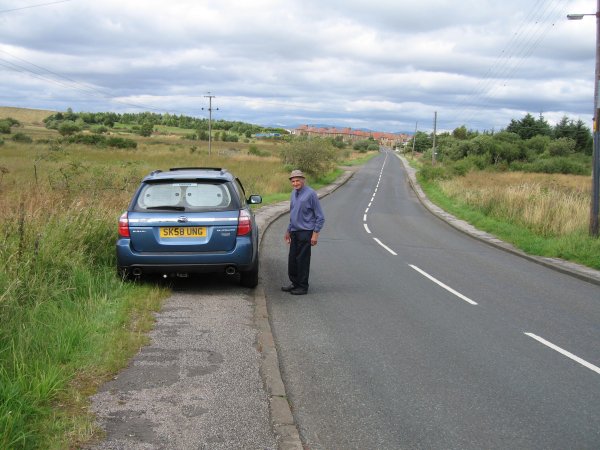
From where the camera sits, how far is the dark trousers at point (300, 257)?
28.0 ft

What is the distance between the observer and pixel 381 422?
423 centimetres

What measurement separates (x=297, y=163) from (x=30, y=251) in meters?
40.8

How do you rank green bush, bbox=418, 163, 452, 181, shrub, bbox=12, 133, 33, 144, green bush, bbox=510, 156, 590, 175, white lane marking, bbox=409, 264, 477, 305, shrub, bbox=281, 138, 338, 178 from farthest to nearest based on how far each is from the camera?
shrub, bbox=12, 133, 33, 144
green bush, bbox=510, 156, 590, 175
green bush, bbox=418, 163, 452, 181
shrub, bbox=281, 138, 338, 178
white lane marking, bbox=409, 264, 477, 305

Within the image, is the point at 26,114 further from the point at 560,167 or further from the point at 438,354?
the point at 438,354

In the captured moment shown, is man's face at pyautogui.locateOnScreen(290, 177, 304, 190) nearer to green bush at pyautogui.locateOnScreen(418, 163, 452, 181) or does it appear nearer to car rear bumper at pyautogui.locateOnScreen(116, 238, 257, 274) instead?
car rear bumper at pyautogui.locateOnScreen(116, 238, 257, 274)

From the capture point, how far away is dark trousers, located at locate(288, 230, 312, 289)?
8523 mm

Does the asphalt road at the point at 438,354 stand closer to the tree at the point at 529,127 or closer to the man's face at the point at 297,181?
the man's face at the point at 297,181

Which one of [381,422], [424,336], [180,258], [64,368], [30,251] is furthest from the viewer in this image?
[180,258]

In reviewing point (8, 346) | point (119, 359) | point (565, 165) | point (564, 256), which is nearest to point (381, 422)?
point (119, 359)

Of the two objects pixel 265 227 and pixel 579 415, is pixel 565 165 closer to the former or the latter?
pixel 265 227

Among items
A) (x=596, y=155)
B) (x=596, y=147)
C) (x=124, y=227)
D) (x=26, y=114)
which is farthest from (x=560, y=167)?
(x=26, y=114)

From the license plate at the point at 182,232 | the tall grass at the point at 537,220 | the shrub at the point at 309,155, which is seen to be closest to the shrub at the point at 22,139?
the shrub at the point at 309,155

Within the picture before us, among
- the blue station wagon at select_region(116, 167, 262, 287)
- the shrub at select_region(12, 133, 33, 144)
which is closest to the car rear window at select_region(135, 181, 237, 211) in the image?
the blue station wagon at select_region(116, 167, 262, 287)

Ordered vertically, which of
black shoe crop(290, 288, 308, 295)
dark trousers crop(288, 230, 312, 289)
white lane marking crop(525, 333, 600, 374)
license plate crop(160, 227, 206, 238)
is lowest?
black shoe crop(290, 288, 308, 295)
